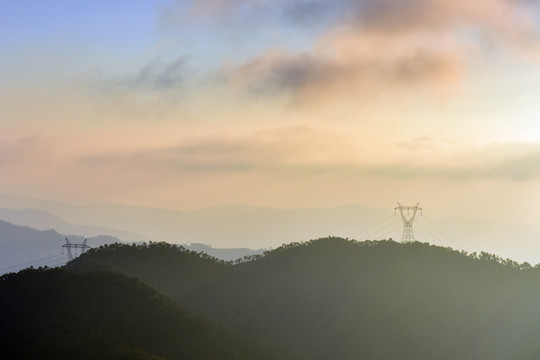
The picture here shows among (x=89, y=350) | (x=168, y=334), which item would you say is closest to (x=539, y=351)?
(x=168, y=334)

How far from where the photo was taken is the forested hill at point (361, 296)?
2808 inches

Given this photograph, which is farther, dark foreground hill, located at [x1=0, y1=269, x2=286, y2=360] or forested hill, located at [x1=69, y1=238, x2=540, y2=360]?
forested hill, located at [x1=69, y1=238, x2=540, y2=360]

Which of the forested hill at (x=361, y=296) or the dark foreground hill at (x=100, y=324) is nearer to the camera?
the dark foreground hill at (x=100, y=324)

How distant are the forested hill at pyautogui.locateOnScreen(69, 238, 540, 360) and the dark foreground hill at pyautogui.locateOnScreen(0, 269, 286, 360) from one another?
939 cm

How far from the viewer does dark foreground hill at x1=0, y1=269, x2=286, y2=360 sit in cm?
5691

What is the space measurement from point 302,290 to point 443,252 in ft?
77.5

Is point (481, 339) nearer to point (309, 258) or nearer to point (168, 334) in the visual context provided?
point (309, 258)

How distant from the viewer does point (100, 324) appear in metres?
63.1

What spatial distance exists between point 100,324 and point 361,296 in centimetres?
3463

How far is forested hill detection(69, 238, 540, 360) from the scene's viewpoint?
7131 cm

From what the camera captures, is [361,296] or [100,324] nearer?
[100,324]

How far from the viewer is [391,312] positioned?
76875mm

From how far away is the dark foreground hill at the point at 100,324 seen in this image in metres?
56.9

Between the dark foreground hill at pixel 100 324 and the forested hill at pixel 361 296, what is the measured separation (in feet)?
30.8
